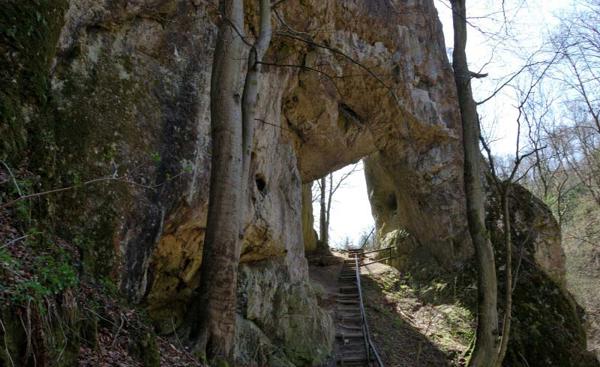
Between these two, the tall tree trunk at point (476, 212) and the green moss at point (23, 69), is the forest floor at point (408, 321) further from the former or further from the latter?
the green moss at point (23, 69)

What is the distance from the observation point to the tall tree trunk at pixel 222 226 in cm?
454

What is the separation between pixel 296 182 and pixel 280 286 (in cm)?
296

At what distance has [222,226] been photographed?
468 cm

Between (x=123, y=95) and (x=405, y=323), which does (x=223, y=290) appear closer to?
(x=123, y=95)

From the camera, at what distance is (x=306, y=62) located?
10992mm

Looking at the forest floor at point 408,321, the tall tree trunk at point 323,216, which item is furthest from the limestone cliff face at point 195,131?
the tall tree trunk at point 323,216

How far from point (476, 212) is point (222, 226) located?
4.41 meters

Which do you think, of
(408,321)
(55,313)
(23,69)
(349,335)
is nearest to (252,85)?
(23,69)

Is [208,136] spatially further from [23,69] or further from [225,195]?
[23,69]

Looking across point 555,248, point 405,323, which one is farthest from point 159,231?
point 555,248

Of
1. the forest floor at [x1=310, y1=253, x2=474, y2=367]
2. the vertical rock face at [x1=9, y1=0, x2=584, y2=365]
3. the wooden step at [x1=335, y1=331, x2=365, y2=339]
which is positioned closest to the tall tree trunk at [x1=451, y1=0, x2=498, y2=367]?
the vertical rock face at [x1=9, y1=0, x2=584, y2=365]

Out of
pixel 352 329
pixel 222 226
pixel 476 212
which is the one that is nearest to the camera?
pixel 222 226

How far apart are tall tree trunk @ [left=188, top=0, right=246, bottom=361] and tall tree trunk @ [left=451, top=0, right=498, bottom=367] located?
409 centimetres

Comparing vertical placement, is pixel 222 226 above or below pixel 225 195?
below
